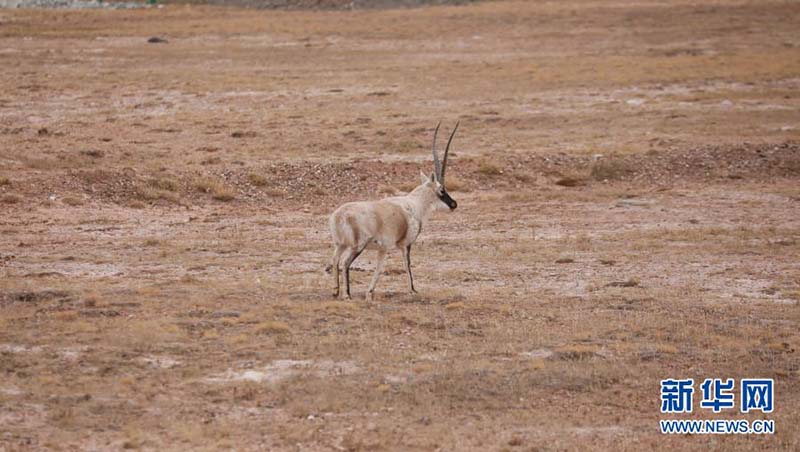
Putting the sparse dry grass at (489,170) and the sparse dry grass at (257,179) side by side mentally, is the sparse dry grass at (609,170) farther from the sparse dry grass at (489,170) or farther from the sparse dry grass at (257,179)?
the sparse dry grass at (257,179)

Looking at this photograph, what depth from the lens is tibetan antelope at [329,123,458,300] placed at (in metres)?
15.2

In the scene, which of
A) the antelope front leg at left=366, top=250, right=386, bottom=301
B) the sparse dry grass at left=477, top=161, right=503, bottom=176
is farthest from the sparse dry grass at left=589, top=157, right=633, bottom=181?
the antelope front leg at left=366, top=250, right=386, bottom=301

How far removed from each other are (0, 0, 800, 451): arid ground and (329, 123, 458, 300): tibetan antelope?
548mm

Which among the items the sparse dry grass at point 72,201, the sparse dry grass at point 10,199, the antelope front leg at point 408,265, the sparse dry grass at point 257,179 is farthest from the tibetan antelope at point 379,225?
the sparse dry grass at point 10,199

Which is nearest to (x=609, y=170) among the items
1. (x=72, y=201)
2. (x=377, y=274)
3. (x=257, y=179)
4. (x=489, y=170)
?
(x=489, y=170)

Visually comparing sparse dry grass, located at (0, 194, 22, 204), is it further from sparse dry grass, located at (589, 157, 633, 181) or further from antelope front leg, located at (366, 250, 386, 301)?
sparse dry grass, located at (589, 157, 633, 181)

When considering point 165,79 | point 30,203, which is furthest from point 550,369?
point 165,79

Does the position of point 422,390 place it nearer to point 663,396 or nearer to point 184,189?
point 663,396

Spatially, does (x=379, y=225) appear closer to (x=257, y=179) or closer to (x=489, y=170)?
(x=257, y=179)

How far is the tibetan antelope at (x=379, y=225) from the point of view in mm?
15219

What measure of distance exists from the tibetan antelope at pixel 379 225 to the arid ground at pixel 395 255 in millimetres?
548

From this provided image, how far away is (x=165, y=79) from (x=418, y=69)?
819 centimetres

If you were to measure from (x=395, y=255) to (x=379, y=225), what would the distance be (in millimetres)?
4356

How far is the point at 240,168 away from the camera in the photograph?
1019 inches
